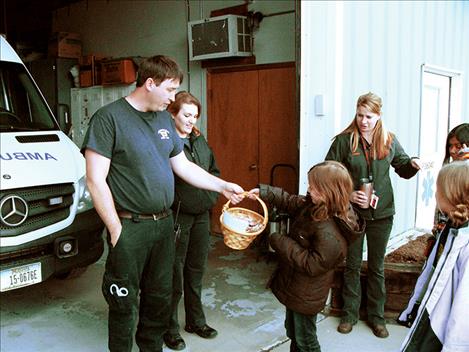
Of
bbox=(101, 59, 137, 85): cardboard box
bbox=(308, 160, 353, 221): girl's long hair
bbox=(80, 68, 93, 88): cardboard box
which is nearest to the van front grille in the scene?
bbox=(308, 160, 353, 221): girl's long hair

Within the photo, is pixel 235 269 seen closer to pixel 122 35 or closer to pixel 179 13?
pixel 179 13

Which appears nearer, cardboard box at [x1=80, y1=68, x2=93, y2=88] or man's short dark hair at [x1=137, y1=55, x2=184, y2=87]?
man's short dark hair at [x1=137, y1=55, x2=184, y2=87]

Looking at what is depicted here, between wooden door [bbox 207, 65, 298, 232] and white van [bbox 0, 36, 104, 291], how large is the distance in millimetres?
2587

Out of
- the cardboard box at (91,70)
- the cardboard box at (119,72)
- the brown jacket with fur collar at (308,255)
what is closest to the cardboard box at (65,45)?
the cardboard box at (91,70)

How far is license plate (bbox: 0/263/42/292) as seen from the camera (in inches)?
135

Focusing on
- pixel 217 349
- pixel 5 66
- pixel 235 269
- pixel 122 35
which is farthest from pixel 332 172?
pixel 122 35

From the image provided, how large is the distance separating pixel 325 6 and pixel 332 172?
1.85 meters

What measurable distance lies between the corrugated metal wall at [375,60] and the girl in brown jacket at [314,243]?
135cm

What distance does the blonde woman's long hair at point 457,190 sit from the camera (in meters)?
2.19

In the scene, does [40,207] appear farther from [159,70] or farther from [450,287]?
[450,287]

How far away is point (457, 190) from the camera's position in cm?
221

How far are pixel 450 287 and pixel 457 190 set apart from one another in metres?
0.42

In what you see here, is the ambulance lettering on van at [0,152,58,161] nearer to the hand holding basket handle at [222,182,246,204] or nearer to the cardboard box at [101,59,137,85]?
the hand holding basket handle at [222,182,246,204]

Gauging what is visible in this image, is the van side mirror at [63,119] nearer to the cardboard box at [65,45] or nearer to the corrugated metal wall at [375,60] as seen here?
the corrugated metal wall at [375,60]
